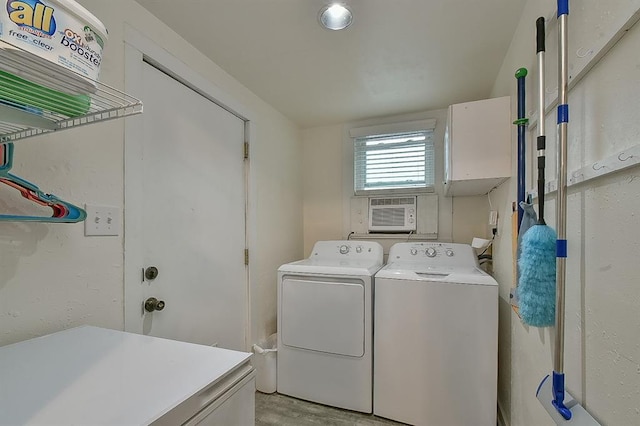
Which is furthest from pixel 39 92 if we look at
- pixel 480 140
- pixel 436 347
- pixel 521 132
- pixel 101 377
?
pixel 436 347

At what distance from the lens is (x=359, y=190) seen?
288cm

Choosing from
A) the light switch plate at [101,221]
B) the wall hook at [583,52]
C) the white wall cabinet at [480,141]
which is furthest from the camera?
the white wall cabinet at [480,141]

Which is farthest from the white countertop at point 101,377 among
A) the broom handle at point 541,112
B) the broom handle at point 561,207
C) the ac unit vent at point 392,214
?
the ac unit vent at point 392,214

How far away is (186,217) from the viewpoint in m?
Answer: 1.67

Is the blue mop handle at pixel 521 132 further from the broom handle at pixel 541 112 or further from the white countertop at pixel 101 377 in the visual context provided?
the white countertop at pixel 101 377

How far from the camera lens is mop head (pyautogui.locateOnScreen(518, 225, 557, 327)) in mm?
907

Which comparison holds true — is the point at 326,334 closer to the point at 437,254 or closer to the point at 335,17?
the point at 437,254

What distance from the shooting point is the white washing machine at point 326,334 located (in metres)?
1.88

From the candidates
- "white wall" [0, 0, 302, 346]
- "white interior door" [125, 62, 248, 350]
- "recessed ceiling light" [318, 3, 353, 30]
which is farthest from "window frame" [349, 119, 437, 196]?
"white wall" [0, 0, 302, 346]

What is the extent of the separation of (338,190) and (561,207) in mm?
2220

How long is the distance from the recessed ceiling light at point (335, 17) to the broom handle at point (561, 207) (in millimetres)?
886

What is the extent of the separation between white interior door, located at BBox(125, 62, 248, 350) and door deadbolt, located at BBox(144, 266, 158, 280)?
26 millimetres

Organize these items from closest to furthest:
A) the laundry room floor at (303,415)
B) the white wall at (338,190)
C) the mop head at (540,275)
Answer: the mop head at (540,275) → the laundry room floor at (303,415) → the white wall at (338,190)

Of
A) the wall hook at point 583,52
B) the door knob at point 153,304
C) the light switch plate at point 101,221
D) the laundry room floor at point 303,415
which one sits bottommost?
the laundry room floor at point 303,415
